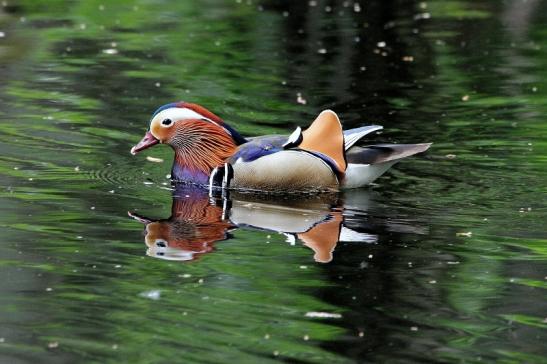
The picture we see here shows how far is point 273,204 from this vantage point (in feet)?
33.6

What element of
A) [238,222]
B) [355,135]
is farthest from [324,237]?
[355,135]

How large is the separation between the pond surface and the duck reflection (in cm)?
3

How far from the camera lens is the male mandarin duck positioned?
10.5 m

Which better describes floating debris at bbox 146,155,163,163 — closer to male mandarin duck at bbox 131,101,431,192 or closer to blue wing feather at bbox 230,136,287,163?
male mandarin duck at bbox 131,101,431,192

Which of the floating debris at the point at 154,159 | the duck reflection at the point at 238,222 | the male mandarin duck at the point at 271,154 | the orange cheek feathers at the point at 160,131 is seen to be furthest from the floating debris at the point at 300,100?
the duck reflection at the point at 238,222

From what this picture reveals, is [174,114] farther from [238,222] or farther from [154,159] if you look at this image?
[238,222]

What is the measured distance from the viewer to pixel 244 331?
708cm

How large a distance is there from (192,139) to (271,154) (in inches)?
28.4

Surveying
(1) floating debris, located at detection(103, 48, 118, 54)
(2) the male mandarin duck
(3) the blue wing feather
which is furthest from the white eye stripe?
(1) floating debris, located at detection(103, 48, 118, 54)

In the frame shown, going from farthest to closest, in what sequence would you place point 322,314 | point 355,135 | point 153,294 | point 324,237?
point 355,135 < point 324,237 < point 153,294 < point 322,314

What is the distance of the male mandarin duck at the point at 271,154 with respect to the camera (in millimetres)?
10508

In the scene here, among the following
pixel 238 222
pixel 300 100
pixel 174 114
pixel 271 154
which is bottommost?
pixel 300 100

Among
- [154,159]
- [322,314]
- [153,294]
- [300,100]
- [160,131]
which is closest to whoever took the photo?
[322,314]

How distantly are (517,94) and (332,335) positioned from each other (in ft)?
24.3
